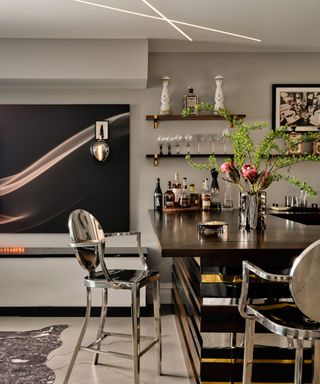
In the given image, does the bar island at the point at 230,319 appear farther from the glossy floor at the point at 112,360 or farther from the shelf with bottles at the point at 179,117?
the shelf with bottles at the point at 179,117

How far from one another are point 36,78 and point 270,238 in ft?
10.4

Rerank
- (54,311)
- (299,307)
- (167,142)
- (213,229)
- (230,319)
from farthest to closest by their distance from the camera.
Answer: (167,142)
(54,311)
(213,229)
(230,319)
(299,307)

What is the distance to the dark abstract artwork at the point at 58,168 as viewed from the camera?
551 centimetres

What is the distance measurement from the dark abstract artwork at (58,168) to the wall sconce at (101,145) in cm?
5

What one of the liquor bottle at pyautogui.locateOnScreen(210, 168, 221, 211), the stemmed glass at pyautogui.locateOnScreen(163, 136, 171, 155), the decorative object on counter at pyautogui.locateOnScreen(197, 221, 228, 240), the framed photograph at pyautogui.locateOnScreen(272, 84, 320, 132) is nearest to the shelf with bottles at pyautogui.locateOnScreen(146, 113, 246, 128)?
the stemmed glass at pyautogui.locateOnScreen(163, 136, 171, 155)

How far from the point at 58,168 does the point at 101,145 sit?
1.70 feet

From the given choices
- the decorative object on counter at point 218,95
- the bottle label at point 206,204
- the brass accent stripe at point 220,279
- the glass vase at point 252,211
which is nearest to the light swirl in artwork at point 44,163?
the decorative object on counter at point 218,95

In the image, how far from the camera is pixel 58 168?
5543 mm

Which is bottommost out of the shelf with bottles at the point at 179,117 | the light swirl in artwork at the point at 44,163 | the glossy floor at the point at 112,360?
the glossy floor at the point at 112,360

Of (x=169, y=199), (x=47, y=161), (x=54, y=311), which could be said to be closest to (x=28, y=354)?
(x=54, y=311)

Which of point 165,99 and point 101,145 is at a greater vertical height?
point 165,99

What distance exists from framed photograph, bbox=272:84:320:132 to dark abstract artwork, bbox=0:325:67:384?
3.09m

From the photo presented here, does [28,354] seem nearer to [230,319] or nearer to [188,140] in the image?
[230,319]

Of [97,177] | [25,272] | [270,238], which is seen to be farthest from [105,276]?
[97,177]
